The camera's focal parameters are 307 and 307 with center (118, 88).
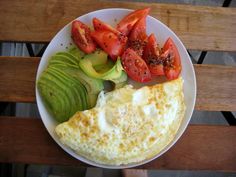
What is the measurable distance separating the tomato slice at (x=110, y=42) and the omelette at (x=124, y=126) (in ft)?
0.39

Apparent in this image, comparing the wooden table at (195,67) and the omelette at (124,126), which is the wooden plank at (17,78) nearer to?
the wooden table at (195,67)

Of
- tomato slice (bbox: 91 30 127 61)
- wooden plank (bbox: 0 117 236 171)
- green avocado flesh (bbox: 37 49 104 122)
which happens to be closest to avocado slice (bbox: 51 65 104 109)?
green avocado flesh (bbox: 37 49 104 122)

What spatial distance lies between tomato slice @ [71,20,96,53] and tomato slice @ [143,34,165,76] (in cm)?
18

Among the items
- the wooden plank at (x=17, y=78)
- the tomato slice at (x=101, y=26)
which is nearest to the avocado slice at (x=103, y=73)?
the tomato slice at (x=101, y=26)

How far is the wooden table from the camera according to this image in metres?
1.05

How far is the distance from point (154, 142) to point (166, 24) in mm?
462

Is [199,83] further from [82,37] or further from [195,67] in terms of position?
[82,37]

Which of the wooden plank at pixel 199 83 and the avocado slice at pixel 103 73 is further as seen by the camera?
the wooden plank at pixel 199 83

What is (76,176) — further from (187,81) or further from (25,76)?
(187,81)

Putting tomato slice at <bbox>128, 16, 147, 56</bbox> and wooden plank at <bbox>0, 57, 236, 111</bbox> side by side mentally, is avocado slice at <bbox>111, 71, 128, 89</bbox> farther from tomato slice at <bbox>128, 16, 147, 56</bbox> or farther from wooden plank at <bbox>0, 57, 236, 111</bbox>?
wooden plank at <bbox>0, 57, 236, 111</bbox>

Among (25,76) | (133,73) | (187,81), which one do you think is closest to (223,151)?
(187,81)

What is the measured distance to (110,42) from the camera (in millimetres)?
1000

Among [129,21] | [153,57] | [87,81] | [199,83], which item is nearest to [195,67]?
[199,83]

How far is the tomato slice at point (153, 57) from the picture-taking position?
1018mm
